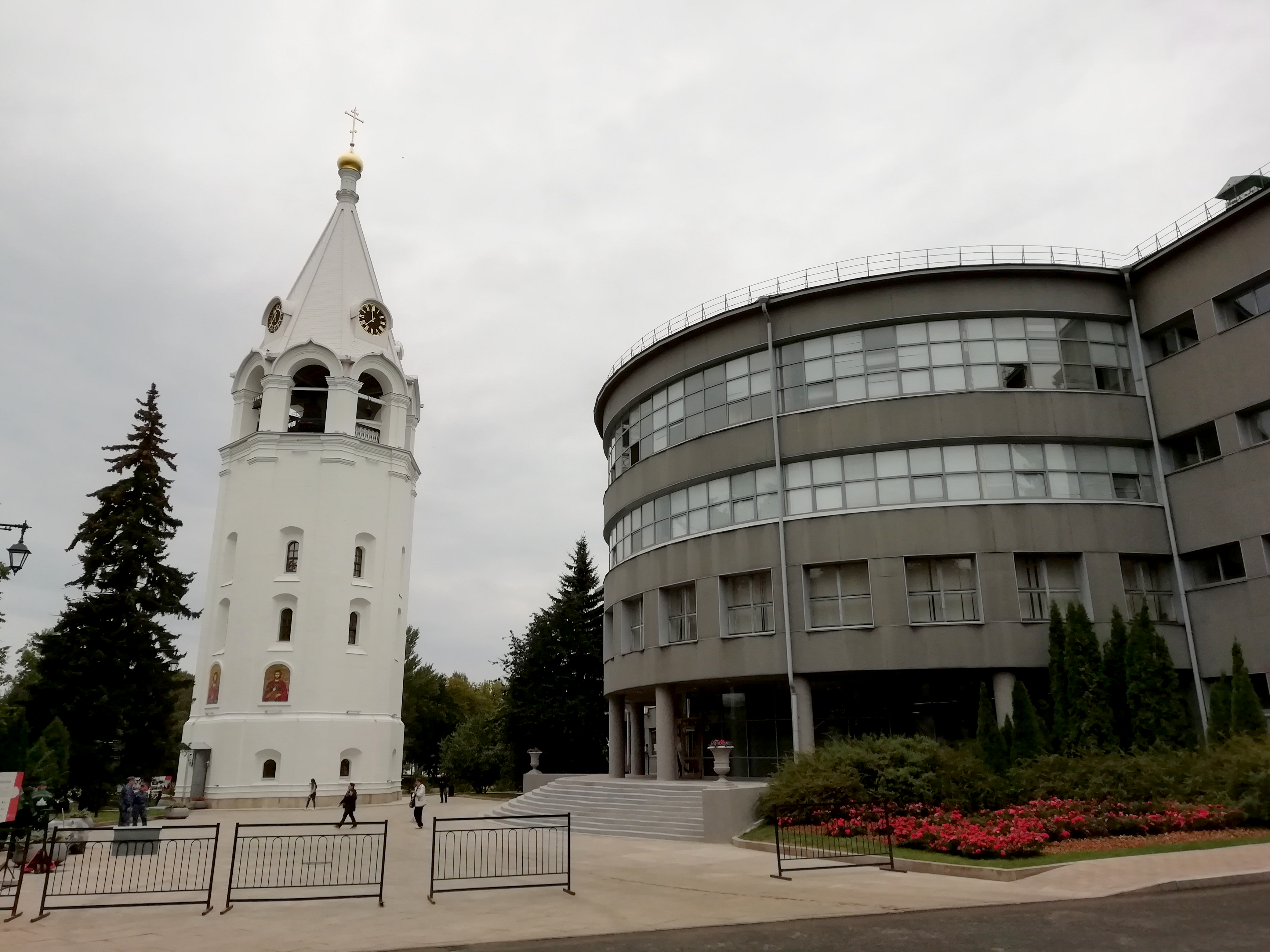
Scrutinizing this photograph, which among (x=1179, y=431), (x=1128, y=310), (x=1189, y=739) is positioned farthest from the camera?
(x=1128, y=310)

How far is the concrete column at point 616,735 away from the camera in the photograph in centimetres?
3606

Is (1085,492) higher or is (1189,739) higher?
(1085,492)

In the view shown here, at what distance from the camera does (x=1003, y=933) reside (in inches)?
421

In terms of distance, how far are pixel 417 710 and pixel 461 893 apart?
216 ft

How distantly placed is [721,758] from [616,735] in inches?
444

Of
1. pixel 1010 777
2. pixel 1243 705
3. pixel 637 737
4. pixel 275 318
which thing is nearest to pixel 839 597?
pixel 1010 777

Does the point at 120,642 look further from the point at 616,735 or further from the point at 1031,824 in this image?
the point at 1031,824

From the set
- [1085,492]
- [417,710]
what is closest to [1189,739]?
[1085,492]

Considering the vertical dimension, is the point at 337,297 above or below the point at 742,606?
above

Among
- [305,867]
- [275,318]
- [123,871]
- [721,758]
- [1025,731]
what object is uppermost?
[275,318]

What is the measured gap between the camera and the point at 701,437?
1233 inches

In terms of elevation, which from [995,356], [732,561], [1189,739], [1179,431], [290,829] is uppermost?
[995,356]

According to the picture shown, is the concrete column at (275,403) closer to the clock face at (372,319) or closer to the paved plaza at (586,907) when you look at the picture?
the clock face at (372,319)

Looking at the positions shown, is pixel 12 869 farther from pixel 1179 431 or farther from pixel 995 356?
pixel 1179 431
